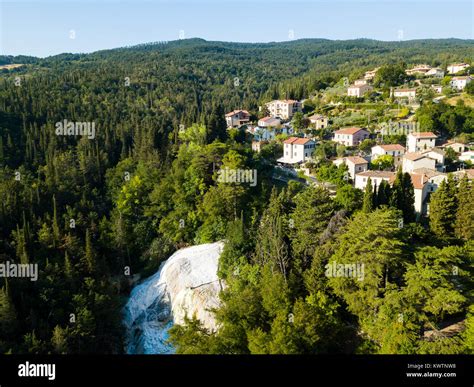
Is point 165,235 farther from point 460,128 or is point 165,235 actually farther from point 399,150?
point 460,128

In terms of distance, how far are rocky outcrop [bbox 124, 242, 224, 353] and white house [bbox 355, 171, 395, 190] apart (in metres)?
16.2

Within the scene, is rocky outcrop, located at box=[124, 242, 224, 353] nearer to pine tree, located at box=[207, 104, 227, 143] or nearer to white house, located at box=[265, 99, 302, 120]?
pine tree, located at box=[207, 104, 227, 143]

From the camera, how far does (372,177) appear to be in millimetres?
41875

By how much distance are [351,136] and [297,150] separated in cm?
979

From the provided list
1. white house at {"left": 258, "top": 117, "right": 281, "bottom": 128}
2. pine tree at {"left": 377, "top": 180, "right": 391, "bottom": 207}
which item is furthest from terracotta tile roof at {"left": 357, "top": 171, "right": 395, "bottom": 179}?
white house at {"left": 258, "top": 117, "right": 281, "bottom": 128}

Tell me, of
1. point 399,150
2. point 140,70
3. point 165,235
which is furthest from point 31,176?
point 140,70

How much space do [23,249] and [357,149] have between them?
1644 inches

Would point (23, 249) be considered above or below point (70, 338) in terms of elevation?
above

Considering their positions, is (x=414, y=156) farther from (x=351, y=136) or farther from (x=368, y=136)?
(x=368, y=136)

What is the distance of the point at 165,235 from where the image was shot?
42.8 metres

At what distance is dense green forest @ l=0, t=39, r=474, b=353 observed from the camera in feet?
77.4

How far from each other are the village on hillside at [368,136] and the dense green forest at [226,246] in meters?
Result: 3.99

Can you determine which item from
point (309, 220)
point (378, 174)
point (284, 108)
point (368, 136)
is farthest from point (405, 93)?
point (309, 220)

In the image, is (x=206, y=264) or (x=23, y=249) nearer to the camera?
(x=206, y=264)
